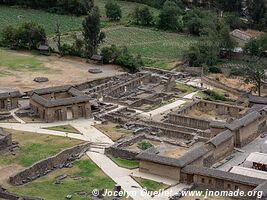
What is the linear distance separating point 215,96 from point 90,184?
26.1 m

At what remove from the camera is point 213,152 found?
48875 mm

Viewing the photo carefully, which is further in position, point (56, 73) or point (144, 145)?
point (56, 73)

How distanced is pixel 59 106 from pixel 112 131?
5.88m

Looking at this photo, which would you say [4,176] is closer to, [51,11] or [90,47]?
[90,47]

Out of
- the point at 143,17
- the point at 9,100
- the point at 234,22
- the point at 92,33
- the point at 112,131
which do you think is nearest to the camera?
the point at 112,131

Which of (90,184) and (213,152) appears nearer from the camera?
(90,184)

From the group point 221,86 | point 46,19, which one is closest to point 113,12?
point 46,19

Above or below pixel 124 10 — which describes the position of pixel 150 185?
below

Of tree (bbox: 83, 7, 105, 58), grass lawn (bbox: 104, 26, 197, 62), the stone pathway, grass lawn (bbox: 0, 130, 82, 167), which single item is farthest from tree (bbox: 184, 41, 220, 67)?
→ grass lawn (bbox: 0, 130, 82, 167)

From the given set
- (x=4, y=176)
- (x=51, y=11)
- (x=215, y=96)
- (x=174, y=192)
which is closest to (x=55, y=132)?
(x=4, y=176)

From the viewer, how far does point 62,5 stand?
107m

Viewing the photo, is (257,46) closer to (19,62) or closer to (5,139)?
(19,62)

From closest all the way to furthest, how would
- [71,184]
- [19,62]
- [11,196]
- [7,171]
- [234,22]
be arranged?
[11,196] < [71,184] < [7,171] < [19,62] < [234,22]

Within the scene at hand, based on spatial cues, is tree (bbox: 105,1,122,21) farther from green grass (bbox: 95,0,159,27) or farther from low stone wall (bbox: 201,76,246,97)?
low stone wall (bbox: 201,76,246,97)
